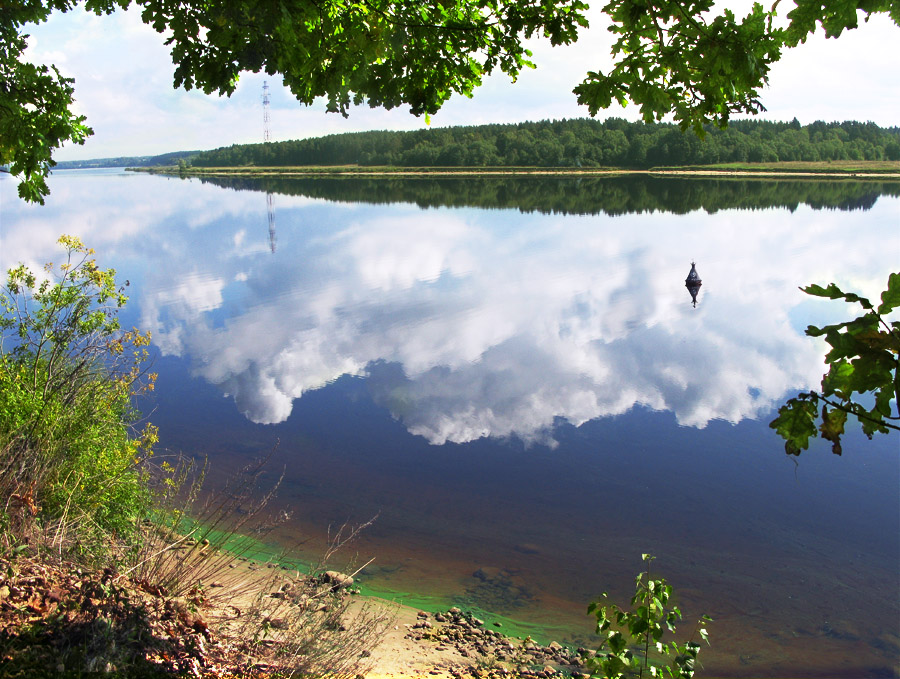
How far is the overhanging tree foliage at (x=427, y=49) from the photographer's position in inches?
137

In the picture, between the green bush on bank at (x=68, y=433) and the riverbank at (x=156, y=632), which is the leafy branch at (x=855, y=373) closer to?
the riverbank at (x=156, y=632)

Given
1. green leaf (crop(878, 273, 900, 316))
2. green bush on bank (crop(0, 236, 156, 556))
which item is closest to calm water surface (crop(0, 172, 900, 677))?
green bush on bank (crop(0, 236, 156, 556))

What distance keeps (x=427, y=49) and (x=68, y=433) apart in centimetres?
532

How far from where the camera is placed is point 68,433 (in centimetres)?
707

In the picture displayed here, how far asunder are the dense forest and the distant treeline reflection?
12.7 metres

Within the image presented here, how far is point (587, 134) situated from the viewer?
422 feet

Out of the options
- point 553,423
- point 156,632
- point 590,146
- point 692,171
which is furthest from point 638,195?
point 156,632

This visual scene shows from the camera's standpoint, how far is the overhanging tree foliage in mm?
3480

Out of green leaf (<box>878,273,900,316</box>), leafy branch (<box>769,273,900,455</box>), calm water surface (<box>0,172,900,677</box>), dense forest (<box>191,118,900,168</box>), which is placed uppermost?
dense forest (<box>191,118,900,168</box>)

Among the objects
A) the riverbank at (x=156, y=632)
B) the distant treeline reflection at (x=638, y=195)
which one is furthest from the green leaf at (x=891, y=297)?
the distant treeline reflection at (x=638, y=195)

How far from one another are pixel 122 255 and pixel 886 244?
36.6 m

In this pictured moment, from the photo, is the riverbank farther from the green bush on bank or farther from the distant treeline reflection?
the distant treeline reflection

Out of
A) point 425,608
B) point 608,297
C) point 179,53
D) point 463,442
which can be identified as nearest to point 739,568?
point 425,608

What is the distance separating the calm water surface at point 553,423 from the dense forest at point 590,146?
72010mm
